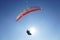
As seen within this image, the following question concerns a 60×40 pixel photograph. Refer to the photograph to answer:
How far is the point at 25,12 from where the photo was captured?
8352mm

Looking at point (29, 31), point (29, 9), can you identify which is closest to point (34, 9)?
point (29, 9)

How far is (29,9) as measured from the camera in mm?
8398

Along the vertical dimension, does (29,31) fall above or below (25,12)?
below

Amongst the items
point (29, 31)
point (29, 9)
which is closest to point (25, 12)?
point (29, 9)

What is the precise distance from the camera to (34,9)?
8203 millimetres

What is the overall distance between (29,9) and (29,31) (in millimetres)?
1663

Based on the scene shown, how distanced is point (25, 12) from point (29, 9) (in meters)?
0.38

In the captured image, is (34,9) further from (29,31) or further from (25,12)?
(29,31)

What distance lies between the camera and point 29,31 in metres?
8.12

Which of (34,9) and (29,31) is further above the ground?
(34,9)

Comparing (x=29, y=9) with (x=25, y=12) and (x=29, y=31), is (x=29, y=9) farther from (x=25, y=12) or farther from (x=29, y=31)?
(x=29, y=31)

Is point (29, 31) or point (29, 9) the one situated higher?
point (29, 9)
